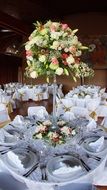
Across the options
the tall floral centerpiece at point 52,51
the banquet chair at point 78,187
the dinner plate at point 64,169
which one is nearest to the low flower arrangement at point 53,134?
the dinner plate at point 64,169

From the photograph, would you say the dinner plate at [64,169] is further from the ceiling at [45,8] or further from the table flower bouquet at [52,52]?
the ceiling at [45,8]

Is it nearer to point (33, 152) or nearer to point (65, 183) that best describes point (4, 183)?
point (33, 152)

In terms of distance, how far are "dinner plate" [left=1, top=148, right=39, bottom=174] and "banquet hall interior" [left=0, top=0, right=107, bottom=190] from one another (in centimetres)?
1

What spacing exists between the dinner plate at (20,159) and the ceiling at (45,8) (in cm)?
795

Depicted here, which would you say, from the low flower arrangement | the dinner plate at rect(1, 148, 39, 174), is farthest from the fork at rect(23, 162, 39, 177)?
the low flower arrangement

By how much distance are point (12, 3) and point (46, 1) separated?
2.54m

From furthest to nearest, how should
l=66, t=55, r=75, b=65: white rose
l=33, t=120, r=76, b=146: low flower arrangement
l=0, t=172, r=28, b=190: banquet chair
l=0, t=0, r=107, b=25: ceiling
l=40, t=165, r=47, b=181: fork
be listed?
l=0, t=0, r=107, b=25: ceiling → l=66, t=55, r=75, b=65: white rose → l=33, t=120, r=76, b=146: low flower arrangement → l=0, t=172, r=28, b=190: banquet chair → l=40, t=165, r=47, b=181: fork

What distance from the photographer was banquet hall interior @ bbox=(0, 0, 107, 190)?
1.87 m

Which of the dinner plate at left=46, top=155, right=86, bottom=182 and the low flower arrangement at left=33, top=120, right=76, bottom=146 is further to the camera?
the low flower arrangement at left=33, top=120, right=76, bottom=146

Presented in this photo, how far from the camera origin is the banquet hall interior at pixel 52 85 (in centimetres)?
187

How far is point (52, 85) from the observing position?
976cm

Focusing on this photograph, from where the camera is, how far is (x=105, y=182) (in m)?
1.72

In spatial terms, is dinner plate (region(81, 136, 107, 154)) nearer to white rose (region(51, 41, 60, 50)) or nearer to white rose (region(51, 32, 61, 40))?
white rose (region(51, 41, 60, 50))

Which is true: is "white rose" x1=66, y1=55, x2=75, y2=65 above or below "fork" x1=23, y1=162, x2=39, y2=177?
above
